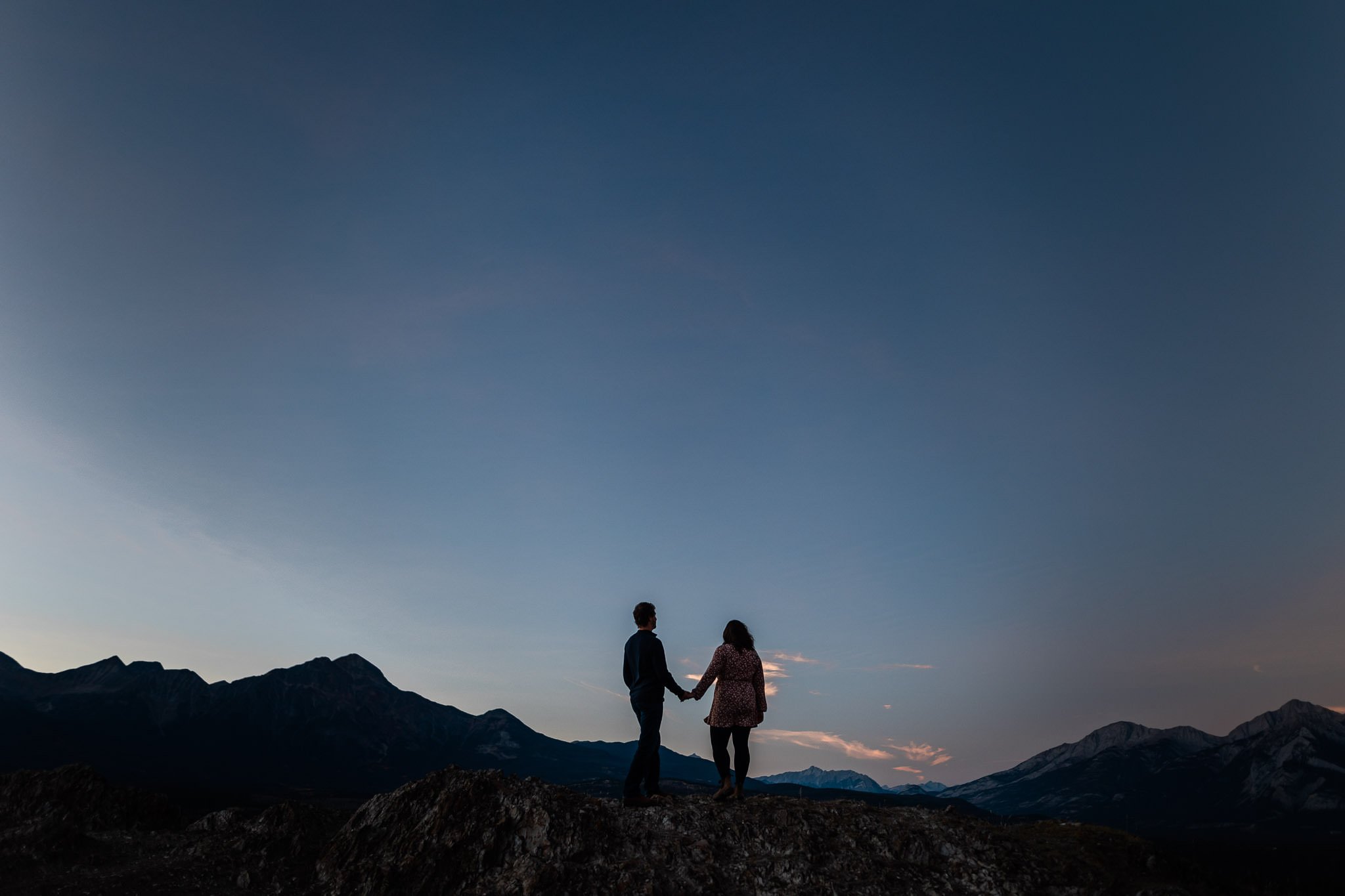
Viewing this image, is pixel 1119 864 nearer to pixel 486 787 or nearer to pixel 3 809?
pixel 486 787

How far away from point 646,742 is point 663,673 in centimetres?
169

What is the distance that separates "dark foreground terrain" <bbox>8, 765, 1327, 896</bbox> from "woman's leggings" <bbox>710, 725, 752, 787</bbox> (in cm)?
117

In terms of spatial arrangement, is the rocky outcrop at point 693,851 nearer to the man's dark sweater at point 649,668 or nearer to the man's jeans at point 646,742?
the man's jeans at point 646,742

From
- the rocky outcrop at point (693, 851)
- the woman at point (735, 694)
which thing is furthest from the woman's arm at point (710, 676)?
the rocky outcrop at point (693, 851)

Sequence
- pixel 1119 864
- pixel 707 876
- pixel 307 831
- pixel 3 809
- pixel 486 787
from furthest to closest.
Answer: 1. pixel 3 809
2. pixel 307 831
3. pixel 486 787
4. pixel 1119 864
5. pixel 707 876

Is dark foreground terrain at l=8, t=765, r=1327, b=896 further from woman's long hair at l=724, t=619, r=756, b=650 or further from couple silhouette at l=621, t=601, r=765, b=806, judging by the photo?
woman's long hair at l=724, t=619, r=756, b=650

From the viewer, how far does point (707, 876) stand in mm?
16016

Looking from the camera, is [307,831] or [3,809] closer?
[307,831]

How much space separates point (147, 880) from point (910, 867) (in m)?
17.9

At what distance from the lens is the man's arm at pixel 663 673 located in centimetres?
1731

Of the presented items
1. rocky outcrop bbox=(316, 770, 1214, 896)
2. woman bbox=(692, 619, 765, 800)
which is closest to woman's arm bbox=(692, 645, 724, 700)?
woman bbox=(692, 619, 765, 800)

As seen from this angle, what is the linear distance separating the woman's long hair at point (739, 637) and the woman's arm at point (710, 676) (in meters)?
0.40

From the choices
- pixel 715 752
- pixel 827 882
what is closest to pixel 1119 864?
pixel 827 882

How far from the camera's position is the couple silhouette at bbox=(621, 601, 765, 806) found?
1741 cm
